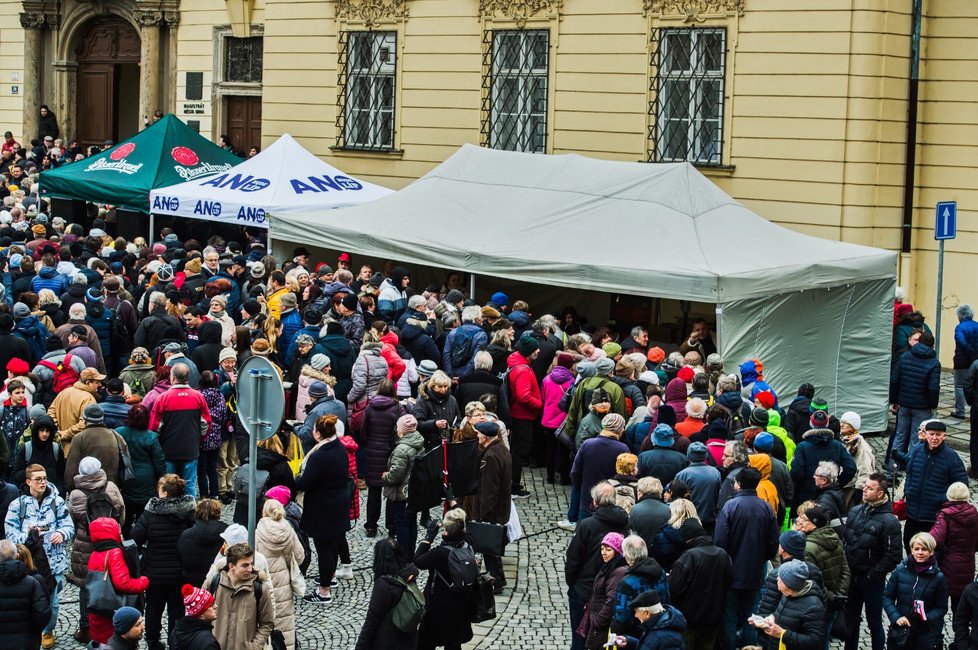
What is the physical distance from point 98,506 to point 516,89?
1368cm

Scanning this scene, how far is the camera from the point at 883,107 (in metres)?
19.6

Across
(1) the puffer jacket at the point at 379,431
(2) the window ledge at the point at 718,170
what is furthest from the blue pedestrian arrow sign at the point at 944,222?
(1) the puffer jacket at the point at 379,431

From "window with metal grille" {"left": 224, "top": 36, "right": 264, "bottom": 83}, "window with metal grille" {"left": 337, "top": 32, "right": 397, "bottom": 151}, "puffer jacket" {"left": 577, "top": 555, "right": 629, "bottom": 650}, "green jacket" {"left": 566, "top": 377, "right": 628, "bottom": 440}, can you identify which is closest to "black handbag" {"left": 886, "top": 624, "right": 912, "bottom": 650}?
"puffer jacket" {"left": 577, "top": 555, "right": 629, "bottom": 650}

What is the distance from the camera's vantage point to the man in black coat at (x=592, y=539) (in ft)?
33.6

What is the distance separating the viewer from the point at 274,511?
10.3 metres

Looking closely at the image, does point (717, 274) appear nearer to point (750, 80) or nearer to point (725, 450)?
point (725, 450)

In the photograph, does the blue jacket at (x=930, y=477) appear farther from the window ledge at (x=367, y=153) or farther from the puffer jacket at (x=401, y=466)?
the window ledge at (x=367, y=153)

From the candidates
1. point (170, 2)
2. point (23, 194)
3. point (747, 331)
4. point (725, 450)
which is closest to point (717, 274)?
point (747, 331)

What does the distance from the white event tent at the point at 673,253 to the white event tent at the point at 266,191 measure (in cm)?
183

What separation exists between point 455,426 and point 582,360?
2.14m

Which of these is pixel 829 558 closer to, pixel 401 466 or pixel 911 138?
pixel 401 466

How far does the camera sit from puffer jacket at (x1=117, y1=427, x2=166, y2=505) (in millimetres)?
12133

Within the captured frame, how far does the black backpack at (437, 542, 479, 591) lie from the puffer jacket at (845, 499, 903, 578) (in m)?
2.83

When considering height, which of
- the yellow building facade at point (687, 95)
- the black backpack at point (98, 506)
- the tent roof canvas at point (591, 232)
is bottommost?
the black backpack at point (98, 506)
